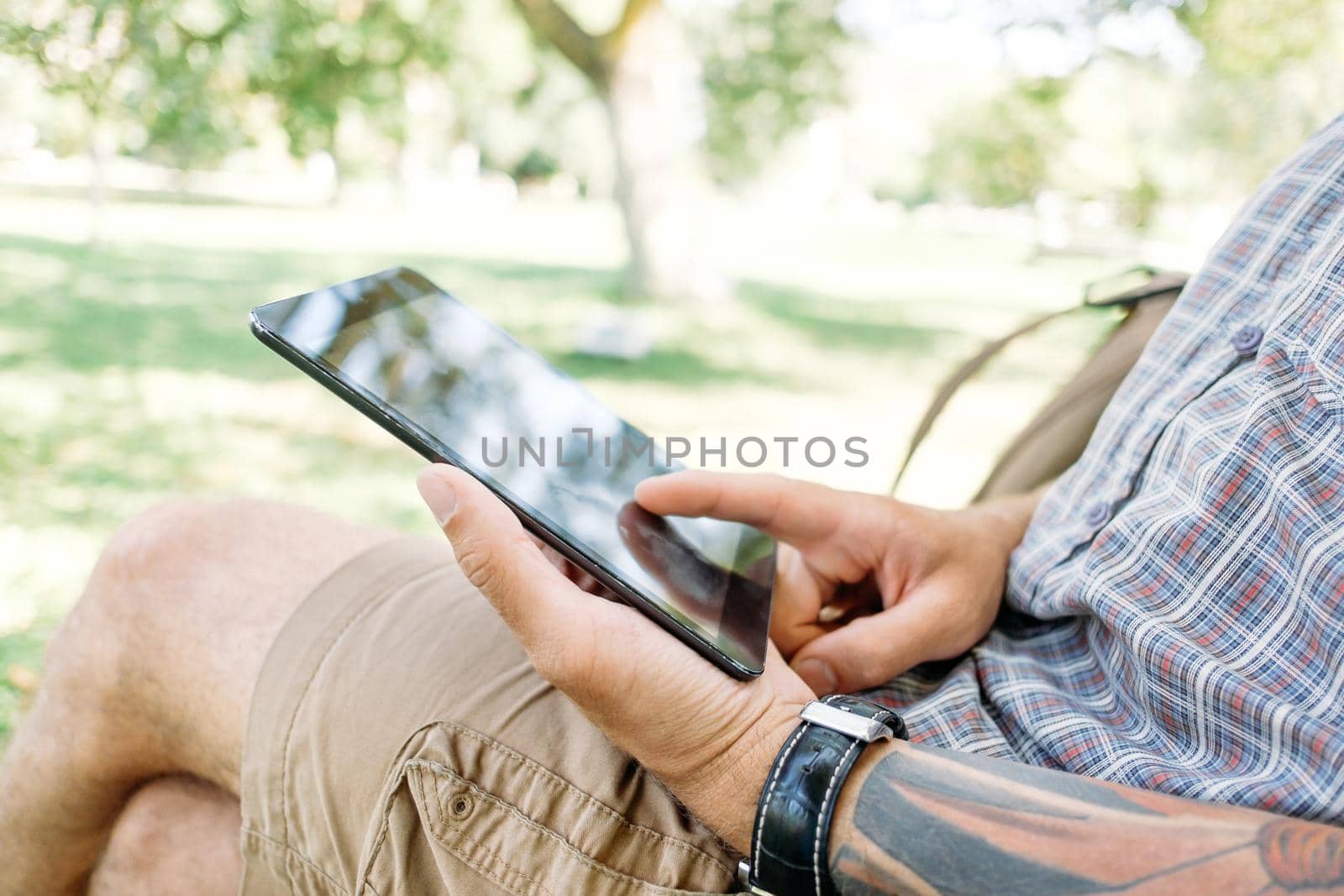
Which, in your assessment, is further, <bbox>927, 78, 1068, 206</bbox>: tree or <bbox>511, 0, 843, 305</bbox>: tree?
<bbox>927, 78, 1068, 206</bbox>: tree

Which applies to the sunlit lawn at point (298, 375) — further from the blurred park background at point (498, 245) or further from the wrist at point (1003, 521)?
the wrist at point (1003, 521)

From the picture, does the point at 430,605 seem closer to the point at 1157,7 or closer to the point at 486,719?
the point at 486,719

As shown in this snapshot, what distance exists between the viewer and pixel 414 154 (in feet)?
76.7

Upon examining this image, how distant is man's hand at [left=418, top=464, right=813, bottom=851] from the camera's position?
0.79 meters

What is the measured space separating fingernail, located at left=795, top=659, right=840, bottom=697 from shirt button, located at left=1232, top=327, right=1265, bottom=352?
55cm

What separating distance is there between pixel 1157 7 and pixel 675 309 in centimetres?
463

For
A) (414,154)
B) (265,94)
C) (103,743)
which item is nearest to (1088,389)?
(103,743)

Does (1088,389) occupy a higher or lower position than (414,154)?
lower

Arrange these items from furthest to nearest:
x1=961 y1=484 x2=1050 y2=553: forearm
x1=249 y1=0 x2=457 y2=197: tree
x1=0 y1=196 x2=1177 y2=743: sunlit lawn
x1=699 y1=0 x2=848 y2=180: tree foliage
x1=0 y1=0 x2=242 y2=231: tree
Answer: x1=699 y1=0 x2=848 y2=180: tree foliage
x1=249 y1=0 x2=457 y2=197: tree
x1=0 y1=0 x2=242 y2=231: tree
x1=0 y1=196 x2=1177 y2=743: sunlit lawn
x1=961 y1=484 x2=1050 y2=553: forearm

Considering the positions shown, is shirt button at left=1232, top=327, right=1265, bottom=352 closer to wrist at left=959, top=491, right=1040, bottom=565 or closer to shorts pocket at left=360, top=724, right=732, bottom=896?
wrist at left=959, top=491, right=1040, bottom=565

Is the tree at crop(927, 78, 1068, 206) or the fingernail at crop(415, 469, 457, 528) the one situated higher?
the tree at crop(927, 78, 1068, 206)

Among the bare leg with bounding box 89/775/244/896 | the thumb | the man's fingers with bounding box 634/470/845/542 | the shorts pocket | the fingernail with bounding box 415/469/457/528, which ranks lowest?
the bare leg with bounding box 89/775/244/896

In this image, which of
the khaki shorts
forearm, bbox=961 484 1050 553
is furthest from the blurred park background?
the khaki shorts

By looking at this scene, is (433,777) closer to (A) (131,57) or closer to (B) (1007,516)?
(B) (1007,516)
